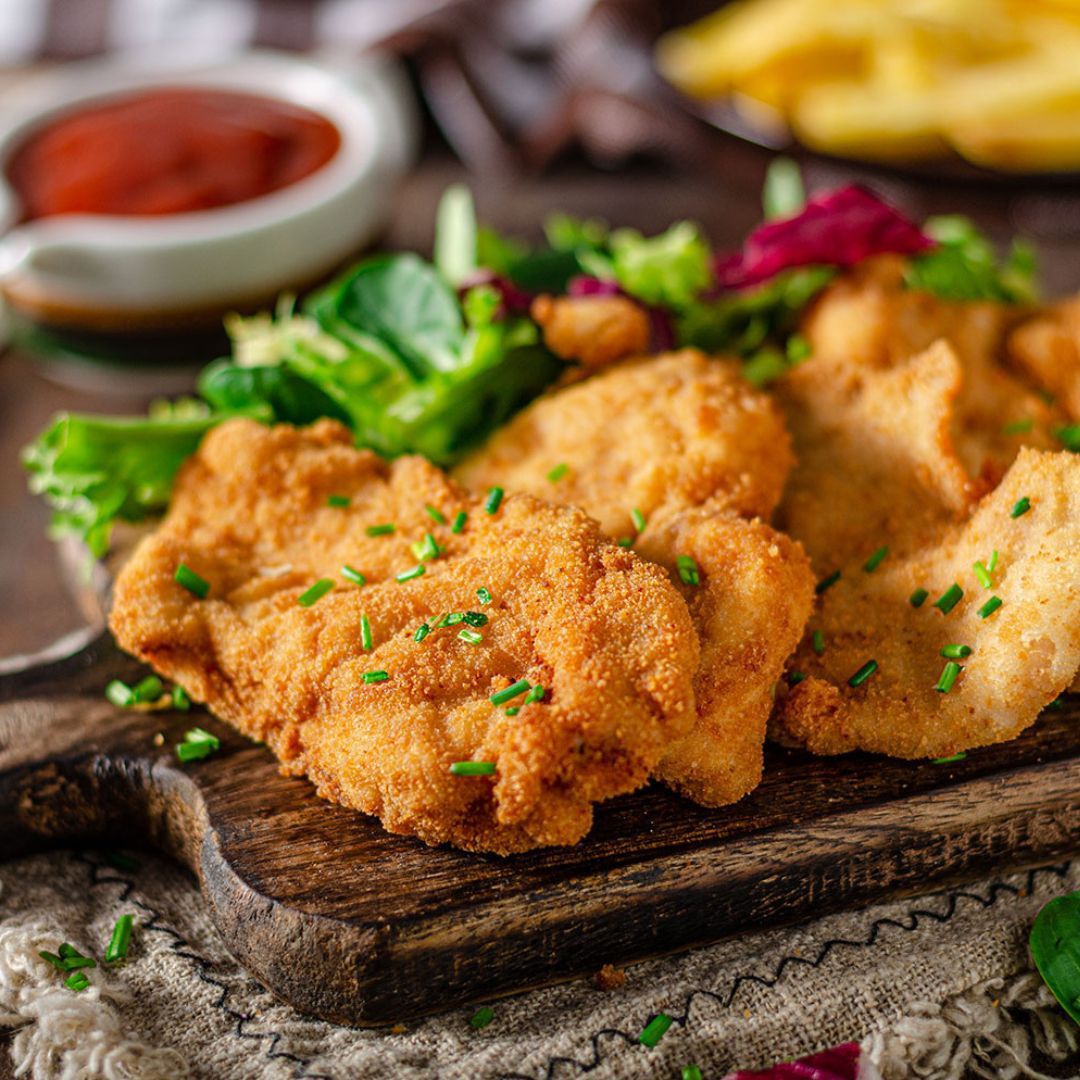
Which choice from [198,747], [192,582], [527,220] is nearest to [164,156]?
[527,220]

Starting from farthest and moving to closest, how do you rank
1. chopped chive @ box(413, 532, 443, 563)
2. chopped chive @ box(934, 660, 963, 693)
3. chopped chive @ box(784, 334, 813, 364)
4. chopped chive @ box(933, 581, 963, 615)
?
chopped chive @ box(784, 334, 813, 364) < chopped chive @ box(413, 532, 443, 563) < chopped chive @ box(933, 581, 963, 615) < chopped chive @ box(934, 660, 963, 693)

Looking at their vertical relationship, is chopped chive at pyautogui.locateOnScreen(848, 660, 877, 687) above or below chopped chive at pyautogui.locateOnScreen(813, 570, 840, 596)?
below

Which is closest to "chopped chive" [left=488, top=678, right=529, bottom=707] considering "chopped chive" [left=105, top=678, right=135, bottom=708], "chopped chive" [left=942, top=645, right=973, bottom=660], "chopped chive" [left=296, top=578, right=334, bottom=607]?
"chopped chive" [left=296, top=578, right=334, bottom=607]

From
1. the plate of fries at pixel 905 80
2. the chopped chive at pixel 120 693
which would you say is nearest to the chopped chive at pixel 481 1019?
the chopped chive at pixel 120 693

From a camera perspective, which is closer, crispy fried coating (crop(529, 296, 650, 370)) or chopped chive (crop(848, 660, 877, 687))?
chopped chive (crop(848, 660, 877, 687))

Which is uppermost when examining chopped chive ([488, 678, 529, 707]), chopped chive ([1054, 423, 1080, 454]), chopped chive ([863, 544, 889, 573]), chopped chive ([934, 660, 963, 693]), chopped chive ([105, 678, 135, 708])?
chopped chive ([1054, 423, 1080, 454])

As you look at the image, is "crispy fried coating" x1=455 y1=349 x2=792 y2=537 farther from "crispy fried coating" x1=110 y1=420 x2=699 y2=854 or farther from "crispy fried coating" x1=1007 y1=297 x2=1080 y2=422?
"crispy fried coating" x1=1007 y1=297 x2=1080 y2=422
